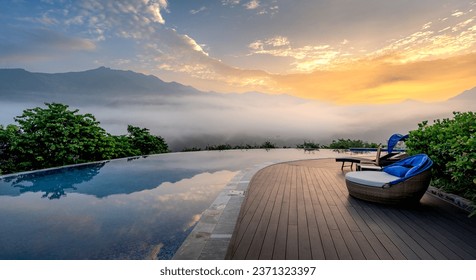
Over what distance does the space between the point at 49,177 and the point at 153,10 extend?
7021 millimetres

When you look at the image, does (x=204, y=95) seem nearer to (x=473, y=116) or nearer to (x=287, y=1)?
(x=287, y=1)

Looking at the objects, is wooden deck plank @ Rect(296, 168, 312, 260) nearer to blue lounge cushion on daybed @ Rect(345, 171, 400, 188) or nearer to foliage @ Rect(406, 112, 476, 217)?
blue lounge cushion on daybed @ Rect(345, 171, 400, 188)

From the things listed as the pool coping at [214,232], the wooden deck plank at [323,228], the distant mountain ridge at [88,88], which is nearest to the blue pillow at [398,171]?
the wooden deck plank at [323,228]

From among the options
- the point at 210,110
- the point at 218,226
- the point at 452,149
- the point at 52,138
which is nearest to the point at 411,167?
the point at 452,149

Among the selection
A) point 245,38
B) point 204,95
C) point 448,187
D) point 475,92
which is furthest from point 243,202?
point 204,95

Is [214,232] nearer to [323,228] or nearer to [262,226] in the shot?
[262,226]

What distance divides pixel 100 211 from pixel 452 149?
6.99 m

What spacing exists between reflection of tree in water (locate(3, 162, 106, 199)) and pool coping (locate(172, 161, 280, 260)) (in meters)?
4.59

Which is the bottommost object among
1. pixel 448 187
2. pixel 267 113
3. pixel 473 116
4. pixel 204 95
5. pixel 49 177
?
pixel 49 177

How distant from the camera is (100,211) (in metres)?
4.43

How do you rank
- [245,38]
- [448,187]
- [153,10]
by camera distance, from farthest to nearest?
[245,38], [153,10], [448,187]

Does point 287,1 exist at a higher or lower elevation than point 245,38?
higher

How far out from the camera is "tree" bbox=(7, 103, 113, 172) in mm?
8234
